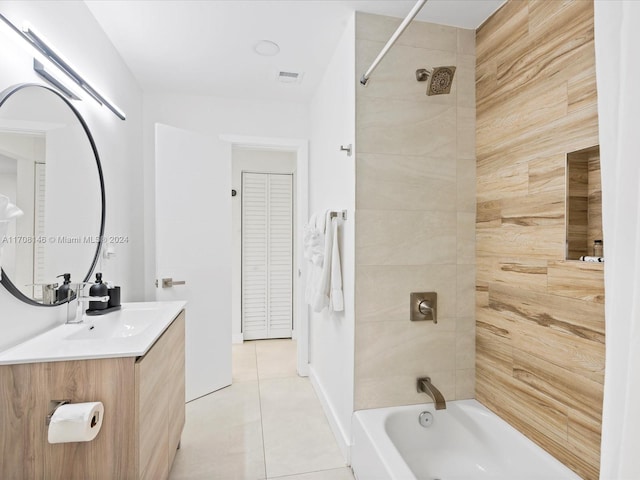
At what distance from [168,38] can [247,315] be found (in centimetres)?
278

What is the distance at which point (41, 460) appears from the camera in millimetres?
1075

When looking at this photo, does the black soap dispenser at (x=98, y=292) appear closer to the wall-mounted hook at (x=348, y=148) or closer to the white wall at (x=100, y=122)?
the white wall at (x=100, y=122)

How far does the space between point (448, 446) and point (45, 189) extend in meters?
2.23

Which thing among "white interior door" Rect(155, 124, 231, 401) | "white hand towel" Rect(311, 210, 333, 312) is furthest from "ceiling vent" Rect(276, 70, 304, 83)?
"white hand towel" Rect(311, 210, 333, 312)

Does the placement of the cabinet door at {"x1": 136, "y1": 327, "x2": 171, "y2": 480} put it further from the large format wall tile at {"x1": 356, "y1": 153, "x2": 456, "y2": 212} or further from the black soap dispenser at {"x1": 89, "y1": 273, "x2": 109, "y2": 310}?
the large format wall tile at {"x1": 356, "y1": 153, "x2": 456, "y2": 212}

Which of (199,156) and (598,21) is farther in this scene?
(199,156)

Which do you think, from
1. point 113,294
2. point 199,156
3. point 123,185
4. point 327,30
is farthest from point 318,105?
point 113,294

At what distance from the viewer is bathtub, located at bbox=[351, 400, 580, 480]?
1466 millimetres

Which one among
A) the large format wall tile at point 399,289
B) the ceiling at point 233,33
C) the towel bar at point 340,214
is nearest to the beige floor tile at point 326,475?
the large format wall tile at point 399,289

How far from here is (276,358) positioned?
3.37 m

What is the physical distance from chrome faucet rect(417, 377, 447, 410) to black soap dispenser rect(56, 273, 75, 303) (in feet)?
5.85

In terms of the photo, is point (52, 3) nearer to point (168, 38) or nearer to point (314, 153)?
point (168, 38)

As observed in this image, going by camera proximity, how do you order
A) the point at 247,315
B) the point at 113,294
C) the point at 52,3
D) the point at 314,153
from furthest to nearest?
1. the point at 247,315
2. the point at 314,153
3. the point at 113,294
4. the point at 52,3

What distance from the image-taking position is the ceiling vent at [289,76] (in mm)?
2428
